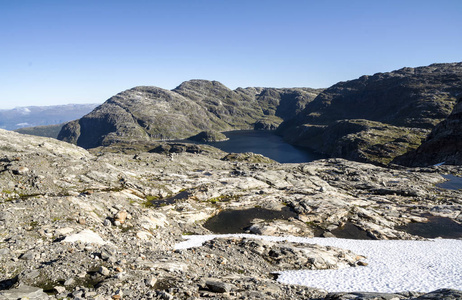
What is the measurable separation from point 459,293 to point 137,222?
95.8 feet

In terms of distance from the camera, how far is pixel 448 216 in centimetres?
5366

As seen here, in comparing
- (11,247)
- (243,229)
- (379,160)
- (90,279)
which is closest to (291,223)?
(243,229)

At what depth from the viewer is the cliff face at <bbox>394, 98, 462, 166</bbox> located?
13012cm

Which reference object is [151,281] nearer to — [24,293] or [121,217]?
[24,293]

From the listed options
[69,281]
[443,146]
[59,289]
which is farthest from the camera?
Answer: [443,146]

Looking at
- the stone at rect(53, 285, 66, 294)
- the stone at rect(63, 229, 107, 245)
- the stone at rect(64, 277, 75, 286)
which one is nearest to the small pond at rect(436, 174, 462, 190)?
the stone at rect(63, 229, 107, 245)

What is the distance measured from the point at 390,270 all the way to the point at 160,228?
27.8 m

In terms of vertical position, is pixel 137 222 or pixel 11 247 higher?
pixel 11 247

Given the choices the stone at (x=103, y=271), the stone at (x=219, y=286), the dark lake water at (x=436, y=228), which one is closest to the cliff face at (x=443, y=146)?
the dark lake water at (x=436, y=228)

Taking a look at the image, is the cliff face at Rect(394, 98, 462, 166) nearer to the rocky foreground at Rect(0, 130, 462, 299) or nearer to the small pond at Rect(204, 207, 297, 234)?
the rocky foreground at Rect(0, 130, 462, 299)

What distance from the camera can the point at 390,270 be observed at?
26859 millimetres

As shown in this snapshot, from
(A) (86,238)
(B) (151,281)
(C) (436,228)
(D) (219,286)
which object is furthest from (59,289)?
(C) (436,228)

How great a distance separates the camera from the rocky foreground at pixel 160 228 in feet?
51.6

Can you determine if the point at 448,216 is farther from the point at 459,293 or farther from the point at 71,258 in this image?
the point at 71,258
